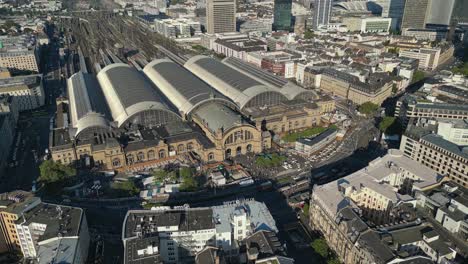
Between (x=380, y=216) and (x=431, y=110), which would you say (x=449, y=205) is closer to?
(x=380, y=216)

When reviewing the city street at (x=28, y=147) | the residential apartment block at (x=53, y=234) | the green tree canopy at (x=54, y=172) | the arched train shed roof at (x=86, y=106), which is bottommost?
the city street at (x=28, y=147)

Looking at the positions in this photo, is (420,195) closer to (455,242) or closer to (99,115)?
(455,242)

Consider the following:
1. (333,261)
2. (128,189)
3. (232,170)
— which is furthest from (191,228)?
(232,170)

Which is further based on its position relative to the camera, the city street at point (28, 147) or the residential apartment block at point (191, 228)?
the city street at point (28, 147)

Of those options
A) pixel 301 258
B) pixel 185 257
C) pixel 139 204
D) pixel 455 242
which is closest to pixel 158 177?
pixel 139 204

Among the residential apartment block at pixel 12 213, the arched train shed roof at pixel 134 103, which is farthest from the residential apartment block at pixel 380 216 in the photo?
the arched train shed roof at pixel 134 103

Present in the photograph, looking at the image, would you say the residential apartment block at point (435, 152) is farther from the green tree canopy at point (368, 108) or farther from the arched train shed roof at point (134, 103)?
the arched train shed roof at point (134, 103)

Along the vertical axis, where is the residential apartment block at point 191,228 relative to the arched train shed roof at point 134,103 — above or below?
below
